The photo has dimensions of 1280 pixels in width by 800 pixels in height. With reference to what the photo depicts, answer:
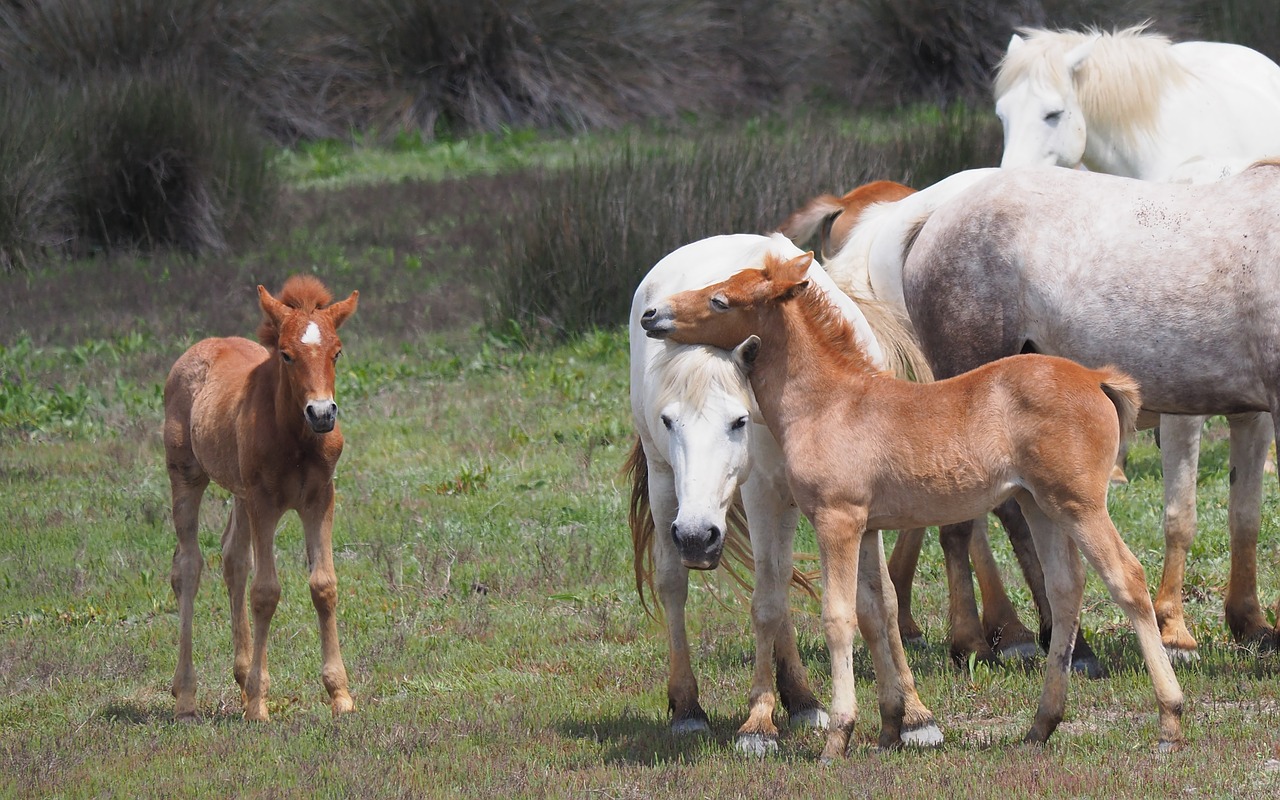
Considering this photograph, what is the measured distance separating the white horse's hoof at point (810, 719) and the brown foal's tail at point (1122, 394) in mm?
1430

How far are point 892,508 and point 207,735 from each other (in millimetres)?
2591

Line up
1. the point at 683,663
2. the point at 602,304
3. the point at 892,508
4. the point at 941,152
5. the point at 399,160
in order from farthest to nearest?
the point at 399,160 < the point at 941,152 < the point at 602,304 < the point at 683,663 < the point at 892,508

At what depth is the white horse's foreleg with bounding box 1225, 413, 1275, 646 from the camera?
19.6 feet

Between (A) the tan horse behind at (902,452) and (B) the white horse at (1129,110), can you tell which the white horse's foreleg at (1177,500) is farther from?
(B) the white horse at (1129,110)

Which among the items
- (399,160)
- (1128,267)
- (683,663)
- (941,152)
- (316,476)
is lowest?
(399,160)

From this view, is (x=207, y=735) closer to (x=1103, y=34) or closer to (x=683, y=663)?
(x=683, y=663)

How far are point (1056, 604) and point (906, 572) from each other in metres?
1.58

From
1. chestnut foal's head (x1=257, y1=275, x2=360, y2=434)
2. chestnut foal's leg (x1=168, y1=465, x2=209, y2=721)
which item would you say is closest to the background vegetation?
chestnut foal's leg (x1=168, y1=465, x2=209, y2=721)

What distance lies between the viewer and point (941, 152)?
553 inches

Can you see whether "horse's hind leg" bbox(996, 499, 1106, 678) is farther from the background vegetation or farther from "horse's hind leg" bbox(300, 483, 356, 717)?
"horse's hind leg" bbox(300, 483, 356, 717)

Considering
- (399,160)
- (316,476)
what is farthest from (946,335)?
(399,160)

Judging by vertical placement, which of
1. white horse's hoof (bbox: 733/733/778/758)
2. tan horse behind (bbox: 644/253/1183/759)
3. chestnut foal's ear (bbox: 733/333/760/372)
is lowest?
white horse's hoof (bbox: 733/733/778/758)

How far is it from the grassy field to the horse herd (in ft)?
0.78

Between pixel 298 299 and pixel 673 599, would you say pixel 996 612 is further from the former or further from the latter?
pixel 298 299
